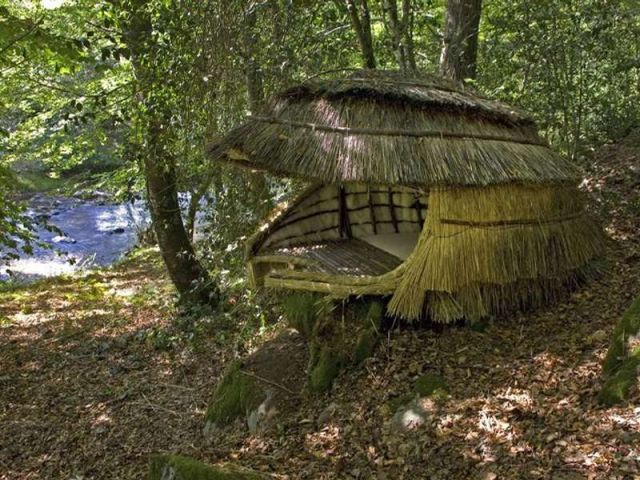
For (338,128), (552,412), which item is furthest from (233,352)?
(552,412)

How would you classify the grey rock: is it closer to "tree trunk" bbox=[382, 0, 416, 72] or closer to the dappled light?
the dappled light

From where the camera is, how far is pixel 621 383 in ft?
9.54

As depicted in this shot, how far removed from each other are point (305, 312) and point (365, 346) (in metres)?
0.70

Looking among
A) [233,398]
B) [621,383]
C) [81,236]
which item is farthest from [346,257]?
[81,236]

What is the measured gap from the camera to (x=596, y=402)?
118 inches

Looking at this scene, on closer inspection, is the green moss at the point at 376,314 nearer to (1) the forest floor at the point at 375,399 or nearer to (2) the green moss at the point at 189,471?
(1) the forest floor at the point at 375,399

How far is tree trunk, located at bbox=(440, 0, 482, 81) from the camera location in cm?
555

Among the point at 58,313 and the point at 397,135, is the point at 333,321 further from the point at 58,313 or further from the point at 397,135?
the point at 58,313

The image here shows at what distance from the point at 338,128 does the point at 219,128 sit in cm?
139

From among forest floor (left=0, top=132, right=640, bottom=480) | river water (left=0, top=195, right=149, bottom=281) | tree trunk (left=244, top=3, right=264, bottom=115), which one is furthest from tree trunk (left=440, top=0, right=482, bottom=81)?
river water (left=0, top=195, right=149, bottom=281)

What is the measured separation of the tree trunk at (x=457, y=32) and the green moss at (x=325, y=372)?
328 cm

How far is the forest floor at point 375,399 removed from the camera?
9.63ft

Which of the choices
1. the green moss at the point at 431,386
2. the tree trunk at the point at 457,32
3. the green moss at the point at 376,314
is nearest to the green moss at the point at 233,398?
the green moss at the point at 376,314

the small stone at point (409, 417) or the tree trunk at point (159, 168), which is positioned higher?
the tree trunk at point (159, 168)
